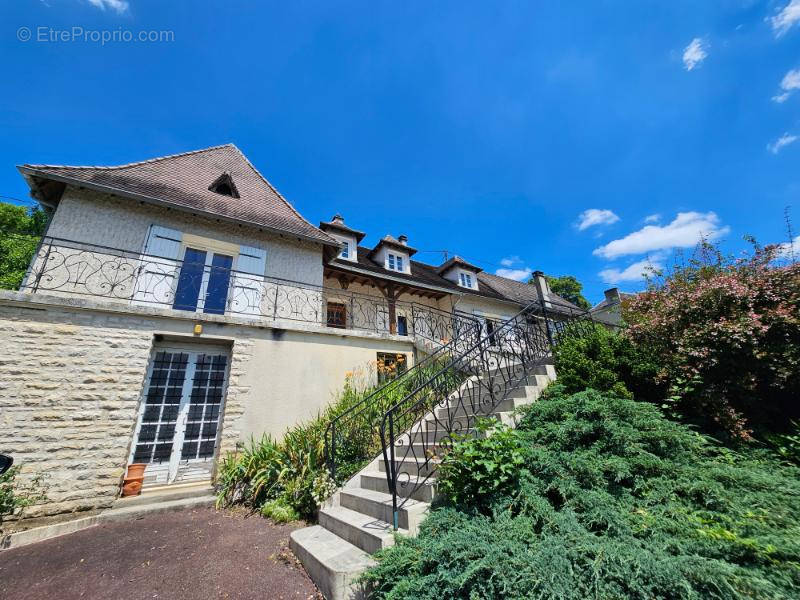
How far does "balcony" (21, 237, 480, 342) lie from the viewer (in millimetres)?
6145

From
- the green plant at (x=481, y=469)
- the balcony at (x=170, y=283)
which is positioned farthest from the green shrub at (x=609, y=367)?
the balcony at (x=170, y=283)

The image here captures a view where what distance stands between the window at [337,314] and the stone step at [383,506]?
7.42 metres

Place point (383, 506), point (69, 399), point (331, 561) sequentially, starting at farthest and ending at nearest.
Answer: point (69, 399) < point (383, 506) < point (331, 561)

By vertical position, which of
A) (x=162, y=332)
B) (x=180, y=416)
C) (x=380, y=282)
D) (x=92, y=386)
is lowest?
(x=180, y=416)

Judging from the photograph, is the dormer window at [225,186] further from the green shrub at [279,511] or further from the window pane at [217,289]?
the green shrub at [279,511]

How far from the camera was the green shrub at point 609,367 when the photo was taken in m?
4.44

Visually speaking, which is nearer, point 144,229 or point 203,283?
point 144,229

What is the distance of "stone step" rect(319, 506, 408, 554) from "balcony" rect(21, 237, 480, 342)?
13.7 feet

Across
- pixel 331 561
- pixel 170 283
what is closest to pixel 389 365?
pixel 331 561

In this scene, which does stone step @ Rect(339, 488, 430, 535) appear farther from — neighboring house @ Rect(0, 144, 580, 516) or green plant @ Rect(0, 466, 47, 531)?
green plant @ Rect(0, 466, 47, 531)

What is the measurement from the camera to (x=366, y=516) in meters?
3.60

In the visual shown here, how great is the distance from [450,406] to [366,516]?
2.41 m

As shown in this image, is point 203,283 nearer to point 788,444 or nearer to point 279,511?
point 279,511

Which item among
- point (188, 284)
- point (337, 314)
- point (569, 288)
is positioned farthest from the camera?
point (569, 288)
